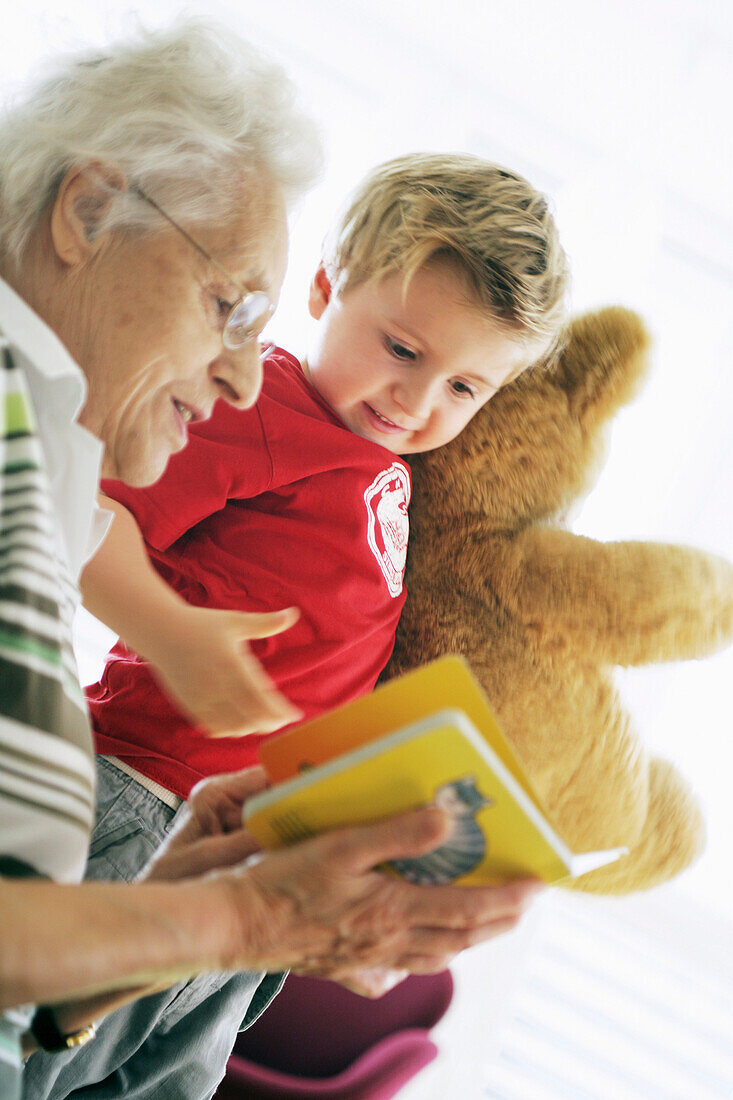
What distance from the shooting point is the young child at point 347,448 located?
3.99 feet

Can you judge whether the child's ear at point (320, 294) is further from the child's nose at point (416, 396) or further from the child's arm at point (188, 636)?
the child's arm at point (188, 636)

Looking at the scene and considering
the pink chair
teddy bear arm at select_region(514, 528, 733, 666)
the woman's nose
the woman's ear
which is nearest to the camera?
the woman's ear

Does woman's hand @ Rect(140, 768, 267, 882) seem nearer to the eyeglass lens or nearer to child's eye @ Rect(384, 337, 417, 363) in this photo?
the eyeglass lens

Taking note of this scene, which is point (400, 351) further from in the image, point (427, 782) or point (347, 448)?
point (427, 782)

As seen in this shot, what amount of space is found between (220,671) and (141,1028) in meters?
0.52

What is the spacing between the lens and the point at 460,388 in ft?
4.25

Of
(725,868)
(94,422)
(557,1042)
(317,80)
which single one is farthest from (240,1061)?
(317,80)

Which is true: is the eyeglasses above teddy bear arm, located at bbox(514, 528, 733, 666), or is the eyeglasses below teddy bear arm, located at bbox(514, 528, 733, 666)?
above

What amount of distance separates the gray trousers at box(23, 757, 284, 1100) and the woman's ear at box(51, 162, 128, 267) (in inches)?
25.2

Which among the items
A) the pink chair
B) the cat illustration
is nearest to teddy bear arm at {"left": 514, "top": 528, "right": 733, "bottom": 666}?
the cat illustration

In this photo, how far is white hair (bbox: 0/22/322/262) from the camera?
0.93m

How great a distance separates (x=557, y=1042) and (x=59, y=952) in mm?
2041

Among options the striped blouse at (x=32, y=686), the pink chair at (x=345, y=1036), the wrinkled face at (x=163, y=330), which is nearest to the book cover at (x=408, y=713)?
the striped blouse at (x=32, y=686)

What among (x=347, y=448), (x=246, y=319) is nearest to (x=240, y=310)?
(x=246, y=319)
